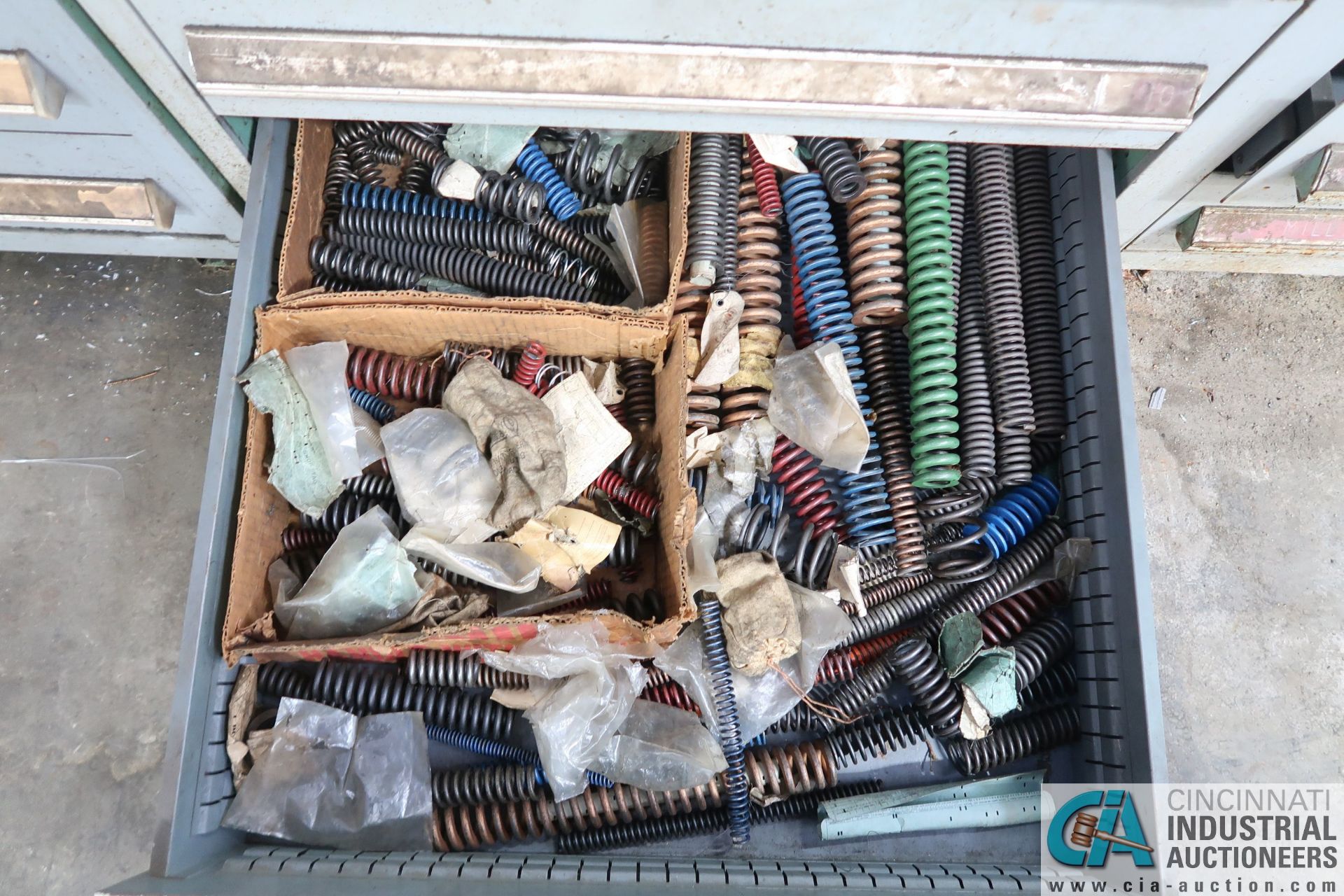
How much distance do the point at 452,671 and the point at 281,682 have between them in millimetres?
269

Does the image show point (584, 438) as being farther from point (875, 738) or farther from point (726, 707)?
point (875, 738)

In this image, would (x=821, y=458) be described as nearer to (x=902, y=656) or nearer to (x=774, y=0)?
(x=902, y=656)

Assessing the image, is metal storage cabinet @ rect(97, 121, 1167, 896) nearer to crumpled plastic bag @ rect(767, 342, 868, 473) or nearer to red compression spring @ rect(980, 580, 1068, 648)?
red compression spring @ rect(980, 580, 1068, 648)

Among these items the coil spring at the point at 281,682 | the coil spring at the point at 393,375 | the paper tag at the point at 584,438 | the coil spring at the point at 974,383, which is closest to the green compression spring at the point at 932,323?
the coil spring at the point at 974,383

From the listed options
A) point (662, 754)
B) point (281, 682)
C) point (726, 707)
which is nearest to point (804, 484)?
point (726, 707)

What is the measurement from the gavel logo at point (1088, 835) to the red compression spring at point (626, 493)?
31.8 inches

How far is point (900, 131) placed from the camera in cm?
115

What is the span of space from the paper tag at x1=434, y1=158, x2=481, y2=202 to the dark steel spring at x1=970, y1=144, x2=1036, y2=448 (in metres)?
0.88

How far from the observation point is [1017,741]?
1303 mm

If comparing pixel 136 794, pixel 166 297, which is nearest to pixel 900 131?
pixel 166 297

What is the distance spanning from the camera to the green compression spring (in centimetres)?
130

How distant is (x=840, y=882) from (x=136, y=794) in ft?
4.46

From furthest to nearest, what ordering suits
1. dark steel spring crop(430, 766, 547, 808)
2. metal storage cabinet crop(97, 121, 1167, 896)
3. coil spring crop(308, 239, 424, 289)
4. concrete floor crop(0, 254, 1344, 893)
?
1. concrete floor crop(0, 254, 1344, 893)
2. coil spring crop(308, 239, 424, 289)
3. dark steel spring crop(430, 766, 547, 808)
4. metal storage cabinet crop(97, 121, 1167, 896)

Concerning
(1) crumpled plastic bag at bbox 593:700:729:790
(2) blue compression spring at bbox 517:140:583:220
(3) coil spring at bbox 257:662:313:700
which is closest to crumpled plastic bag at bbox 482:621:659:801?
(1) crumpled plastic bag at bbox 593:700:729:790
